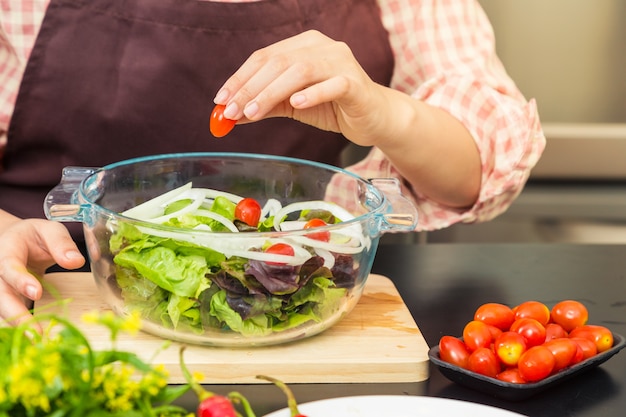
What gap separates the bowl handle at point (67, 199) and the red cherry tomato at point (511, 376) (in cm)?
48

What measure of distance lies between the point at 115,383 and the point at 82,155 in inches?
34.9

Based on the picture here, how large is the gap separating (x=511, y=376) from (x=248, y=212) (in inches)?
14.4

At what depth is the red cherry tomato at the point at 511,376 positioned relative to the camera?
855 millimetres

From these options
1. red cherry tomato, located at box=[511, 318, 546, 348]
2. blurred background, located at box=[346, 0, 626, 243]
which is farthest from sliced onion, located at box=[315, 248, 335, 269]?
blurred background, located at box=[346, 0, 626, 243]

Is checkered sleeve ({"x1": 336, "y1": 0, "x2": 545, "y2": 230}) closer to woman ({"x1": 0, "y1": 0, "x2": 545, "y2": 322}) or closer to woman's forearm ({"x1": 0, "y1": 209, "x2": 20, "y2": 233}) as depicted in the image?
woman ({"x1": 0, "y1": 0, "x2": 545, "y2": 322})

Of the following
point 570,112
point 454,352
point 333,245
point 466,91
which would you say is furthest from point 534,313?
point 570,112

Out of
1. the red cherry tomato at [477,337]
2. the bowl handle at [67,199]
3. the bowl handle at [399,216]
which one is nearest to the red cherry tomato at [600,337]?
the red cherry tomato at [477,337]

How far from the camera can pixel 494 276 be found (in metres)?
1.25

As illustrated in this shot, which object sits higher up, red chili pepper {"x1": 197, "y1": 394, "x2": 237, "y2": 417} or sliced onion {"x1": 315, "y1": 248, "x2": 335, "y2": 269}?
red chili pepper {"x1": 197, "y1": 394, "x2": 237, "y2": 417}

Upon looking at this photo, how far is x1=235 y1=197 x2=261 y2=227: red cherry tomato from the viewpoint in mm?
1046

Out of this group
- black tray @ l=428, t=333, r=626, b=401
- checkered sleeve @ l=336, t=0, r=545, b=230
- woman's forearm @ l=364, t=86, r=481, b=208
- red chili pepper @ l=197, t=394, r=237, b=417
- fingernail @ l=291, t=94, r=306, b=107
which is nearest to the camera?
red chili pepper @ l=197, t=394, r=237, b=417

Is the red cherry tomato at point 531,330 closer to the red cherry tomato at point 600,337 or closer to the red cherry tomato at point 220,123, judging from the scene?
the red cherry tomato at point 600,337

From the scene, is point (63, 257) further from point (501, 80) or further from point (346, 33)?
point (501, 80)

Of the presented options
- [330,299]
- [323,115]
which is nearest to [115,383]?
[330,299]
